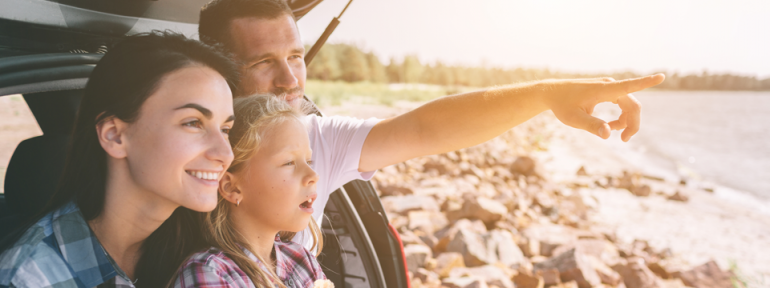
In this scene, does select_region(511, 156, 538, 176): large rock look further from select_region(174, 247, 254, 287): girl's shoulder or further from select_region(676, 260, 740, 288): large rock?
select_region(174, 247, 254, 287): girl's shoulder

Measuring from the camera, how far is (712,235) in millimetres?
6535

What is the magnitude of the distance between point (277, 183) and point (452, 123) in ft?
2.54

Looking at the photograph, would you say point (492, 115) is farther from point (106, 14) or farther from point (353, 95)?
point (353, 95)

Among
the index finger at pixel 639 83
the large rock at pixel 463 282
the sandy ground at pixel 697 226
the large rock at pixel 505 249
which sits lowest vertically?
the sandy ground at pixel 697 226

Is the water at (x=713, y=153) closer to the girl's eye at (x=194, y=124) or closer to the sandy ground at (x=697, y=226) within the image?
the sandy ground at (x=697, y=226)

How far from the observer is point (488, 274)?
3672 mm

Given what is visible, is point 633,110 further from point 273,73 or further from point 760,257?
point 760,257

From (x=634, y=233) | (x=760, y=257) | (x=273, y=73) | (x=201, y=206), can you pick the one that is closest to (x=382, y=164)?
(x=273, y=73)

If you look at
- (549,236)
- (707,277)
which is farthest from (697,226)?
(549,236)

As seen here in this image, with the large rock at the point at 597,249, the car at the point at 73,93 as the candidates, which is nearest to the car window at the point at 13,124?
the car at the point at 73,93

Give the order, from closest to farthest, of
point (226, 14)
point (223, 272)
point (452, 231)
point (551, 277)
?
point (223, 272) → point (226, 14) → point (551, 277) → point (452, 231)

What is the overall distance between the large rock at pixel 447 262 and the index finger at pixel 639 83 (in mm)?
2689

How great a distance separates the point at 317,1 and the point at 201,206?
1423mm

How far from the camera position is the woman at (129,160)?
1153 millimetres
